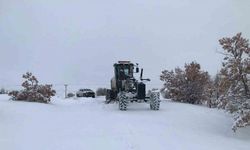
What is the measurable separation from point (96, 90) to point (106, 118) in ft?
133


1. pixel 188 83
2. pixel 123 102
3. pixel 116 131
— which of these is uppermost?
pixel 188 83

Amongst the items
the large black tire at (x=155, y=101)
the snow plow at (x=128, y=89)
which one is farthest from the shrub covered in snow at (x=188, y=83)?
the large black tire at (x=155, y=101)

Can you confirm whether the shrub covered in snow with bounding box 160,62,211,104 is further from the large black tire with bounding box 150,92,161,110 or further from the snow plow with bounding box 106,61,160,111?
the large black tire with bounding box 150,92,161,110

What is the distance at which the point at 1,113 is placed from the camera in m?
23.8

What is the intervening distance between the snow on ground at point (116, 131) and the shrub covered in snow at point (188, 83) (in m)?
9.20

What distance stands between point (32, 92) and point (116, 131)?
61.6 feet

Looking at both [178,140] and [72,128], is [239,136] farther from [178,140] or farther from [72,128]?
[72,128]

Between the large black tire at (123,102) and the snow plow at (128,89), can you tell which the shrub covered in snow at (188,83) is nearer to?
the snow plow at (128,89)

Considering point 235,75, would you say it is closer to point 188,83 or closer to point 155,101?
point 155,101

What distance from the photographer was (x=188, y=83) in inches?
1470

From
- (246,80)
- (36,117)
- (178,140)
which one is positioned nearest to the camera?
(178,140)

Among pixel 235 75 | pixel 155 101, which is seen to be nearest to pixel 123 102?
pixel 155 101

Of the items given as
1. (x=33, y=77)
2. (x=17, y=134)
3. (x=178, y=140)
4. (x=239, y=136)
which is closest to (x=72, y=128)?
(x=17, y=134)

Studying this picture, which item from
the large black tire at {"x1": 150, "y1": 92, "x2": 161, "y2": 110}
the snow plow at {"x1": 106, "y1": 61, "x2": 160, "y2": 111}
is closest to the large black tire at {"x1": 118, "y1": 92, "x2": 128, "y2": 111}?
the snow plow at {"x1": 106, "y1": 61, "x2": 160, "y2": 111}
